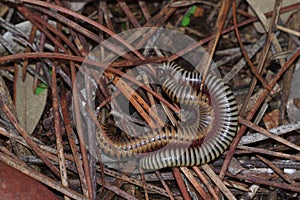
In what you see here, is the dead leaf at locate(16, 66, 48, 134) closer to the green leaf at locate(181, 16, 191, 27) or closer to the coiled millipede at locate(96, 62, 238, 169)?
the coiled millipede at locate(96, 62, 238, 169)

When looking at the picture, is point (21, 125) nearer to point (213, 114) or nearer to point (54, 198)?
point (54, 198)

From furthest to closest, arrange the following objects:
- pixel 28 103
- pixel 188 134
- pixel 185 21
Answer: pixel 185 21
pixel 28 103
pixel 188 134

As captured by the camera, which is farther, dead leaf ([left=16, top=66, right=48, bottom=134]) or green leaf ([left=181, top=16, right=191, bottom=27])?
green leaf ([left=181, top=16, right=191, bottom=27])

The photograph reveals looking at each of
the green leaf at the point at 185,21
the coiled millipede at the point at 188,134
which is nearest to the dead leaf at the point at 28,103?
the coiled millipede at the point at 188,134

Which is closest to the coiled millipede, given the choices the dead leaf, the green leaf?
the dead leaf

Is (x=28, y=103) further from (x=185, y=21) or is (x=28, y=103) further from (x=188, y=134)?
(x=185, y=21)

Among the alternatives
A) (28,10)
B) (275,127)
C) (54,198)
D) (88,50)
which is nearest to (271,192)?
(275,127)

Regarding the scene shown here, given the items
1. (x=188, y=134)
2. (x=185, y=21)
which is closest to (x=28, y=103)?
(x=188, y=134)

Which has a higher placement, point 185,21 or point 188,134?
point 185,21
